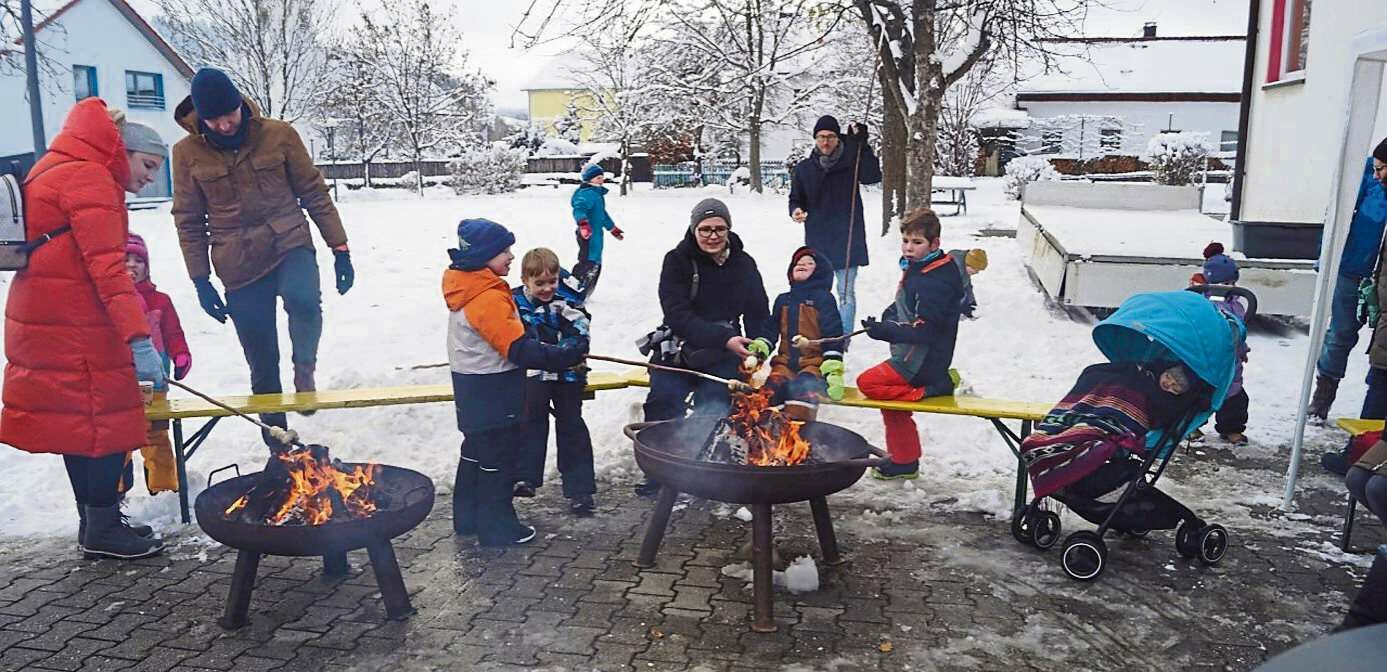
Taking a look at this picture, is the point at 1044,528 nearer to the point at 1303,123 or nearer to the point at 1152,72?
the point at 1303,123

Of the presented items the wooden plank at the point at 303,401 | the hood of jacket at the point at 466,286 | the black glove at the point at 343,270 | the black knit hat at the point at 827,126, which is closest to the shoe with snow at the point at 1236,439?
the black knit hat at the point at 827,126

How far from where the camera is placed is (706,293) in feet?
18.9

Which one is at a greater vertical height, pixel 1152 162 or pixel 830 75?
pixel 830 75

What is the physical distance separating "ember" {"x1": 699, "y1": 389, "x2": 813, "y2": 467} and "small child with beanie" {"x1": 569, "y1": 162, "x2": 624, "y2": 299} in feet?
21.1

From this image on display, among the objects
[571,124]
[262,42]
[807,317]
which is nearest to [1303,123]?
[807,317]

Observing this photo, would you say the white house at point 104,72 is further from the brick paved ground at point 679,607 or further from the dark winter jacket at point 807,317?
the brick paved ground at point 679,607

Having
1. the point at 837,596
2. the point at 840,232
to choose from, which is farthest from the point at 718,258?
the point at 840,232

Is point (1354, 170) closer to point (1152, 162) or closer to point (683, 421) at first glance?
point (683, 421)

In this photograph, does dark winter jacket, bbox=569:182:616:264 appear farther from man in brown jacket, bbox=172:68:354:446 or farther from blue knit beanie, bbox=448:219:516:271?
blue knit beanie, bbox=448:219:516:271

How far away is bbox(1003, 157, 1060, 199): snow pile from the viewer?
89.5ft

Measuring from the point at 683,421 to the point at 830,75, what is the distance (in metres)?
31.6

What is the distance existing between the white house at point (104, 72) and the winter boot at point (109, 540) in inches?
1009

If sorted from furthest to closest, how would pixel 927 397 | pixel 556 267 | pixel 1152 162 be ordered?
pixel 1152 162, pixel 927 397, pixel 556 267

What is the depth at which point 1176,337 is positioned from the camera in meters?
4.72
